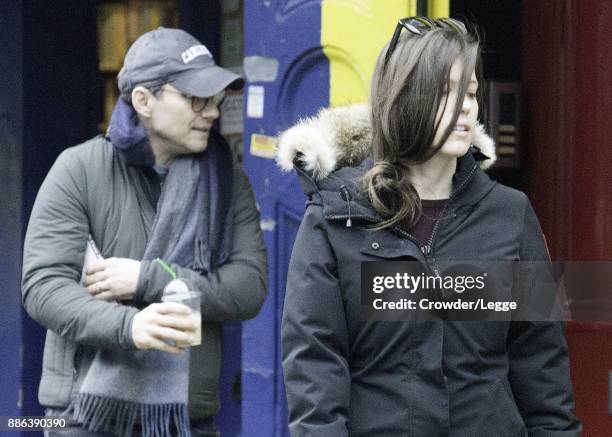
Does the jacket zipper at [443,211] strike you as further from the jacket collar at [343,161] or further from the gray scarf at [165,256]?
the gray scarf at [165,256]

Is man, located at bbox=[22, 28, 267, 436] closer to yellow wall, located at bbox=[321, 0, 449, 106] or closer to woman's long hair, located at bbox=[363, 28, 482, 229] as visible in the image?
yellow wall, located at bbox=[321, 0, 449, 106]

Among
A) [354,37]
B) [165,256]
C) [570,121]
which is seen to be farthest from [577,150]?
[165,256]

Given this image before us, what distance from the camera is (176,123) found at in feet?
12.1

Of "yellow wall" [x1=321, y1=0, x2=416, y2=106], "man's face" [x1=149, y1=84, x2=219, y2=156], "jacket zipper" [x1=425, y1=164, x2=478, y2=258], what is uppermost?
"yellow wall" [x1=321, y1=0, x2=416, y2=106]

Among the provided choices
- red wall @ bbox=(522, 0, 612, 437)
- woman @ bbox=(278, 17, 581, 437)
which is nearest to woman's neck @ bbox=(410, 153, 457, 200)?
woman @ bbox=(278, 17, 581, 437)

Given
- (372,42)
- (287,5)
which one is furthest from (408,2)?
(287,5)

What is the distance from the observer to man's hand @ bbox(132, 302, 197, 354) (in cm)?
336

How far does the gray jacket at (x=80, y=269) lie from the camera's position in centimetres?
343

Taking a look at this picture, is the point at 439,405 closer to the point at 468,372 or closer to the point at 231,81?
the point at 468,372

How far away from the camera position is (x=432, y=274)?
2.68 metres

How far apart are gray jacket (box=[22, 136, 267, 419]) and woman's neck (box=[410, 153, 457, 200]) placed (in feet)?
3.35

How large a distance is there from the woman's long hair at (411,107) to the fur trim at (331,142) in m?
0.14

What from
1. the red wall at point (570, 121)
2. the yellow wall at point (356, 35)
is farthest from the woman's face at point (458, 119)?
Answer: the red wall at point (570, 121)

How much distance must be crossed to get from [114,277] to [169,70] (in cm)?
67
